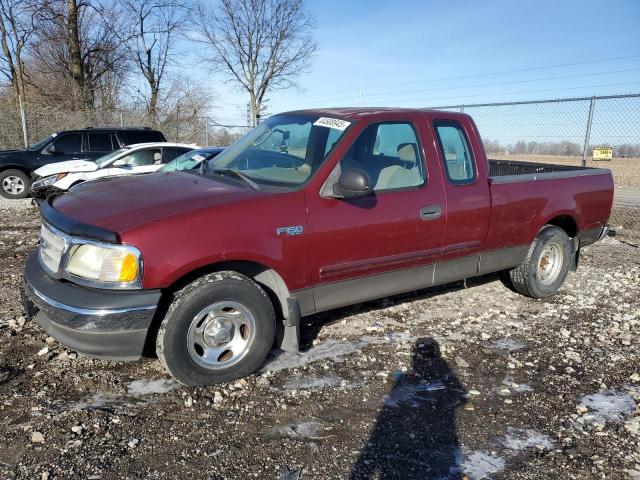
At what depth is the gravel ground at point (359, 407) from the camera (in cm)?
252

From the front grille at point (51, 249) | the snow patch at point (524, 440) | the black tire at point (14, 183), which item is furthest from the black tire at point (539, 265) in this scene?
the black tire at point (14, 183)

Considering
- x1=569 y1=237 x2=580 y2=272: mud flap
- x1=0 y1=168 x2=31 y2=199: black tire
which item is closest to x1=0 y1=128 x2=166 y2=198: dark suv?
x1=0 y1=168 x2=31 y2=199: black tire

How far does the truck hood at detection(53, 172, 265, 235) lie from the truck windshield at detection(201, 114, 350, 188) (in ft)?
0.99

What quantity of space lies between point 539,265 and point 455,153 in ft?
5.74

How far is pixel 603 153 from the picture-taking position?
10258 mm

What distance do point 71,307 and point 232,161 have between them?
1.74m

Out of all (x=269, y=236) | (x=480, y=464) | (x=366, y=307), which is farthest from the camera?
(x=366, y=307)

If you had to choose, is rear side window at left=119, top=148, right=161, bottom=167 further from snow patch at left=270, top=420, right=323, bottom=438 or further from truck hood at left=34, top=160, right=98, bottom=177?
snow patch at left=270, top=420, right=323, bottom=438

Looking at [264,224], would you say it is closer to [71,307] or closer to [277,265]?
[277,265]

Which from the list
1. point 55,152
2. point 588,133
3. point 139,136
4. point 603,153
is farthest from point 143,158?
point 603,153

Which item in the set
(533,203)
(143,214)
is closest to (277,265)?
(143,214)

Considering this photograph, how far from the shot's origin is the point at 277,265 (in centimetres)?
328

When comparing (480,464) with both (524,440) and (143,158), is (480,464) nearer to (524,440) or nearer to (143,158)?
(524,440)

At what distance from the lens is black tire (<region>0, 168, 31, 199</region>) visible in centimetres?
1121
